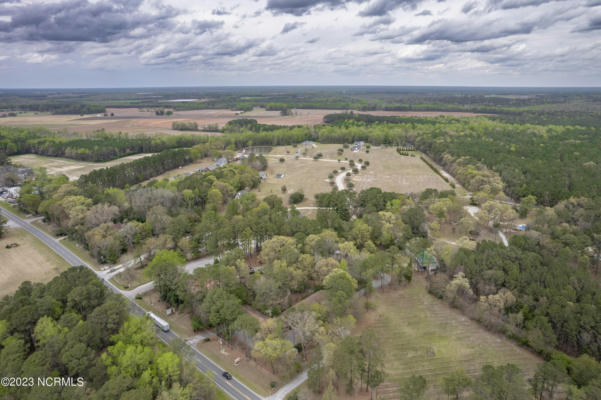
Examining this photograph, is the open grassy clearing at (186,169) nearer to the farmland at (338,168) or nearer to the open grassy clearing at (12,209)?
the farmland at (338,168)

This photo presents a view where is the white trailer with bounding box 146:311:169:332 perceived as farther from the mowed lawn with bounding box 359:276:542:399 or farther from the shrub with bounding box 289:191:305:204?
the shrub with bounding box 289:191:305:204

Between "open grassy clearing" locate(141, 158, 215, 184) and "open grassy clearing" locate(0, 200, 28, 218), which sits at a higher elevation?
"open grassy clearing" locate(141, 158, 215, 184)

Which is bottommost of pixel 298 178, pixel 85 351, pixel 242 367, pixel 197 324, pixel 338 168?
pixel 242 367

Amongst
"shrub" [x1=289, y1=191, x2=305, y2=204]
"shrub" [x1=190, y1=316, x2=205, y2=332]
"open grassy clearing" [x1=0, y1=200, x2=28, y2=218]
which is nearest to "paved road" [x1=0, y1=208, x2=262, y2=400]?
"shrub" [x1=190, y1=316, x2=205, y2=332]

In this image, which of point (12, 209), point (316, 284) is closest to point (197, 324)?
point (316, 284)

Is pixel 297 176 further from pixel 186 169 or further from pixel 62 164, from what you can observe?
pixel 62 164

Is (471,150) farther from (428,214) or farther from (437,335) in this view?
(437,335)

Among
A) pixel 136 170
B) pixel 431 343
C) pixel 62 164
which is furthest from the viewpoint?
pixel 62 164
